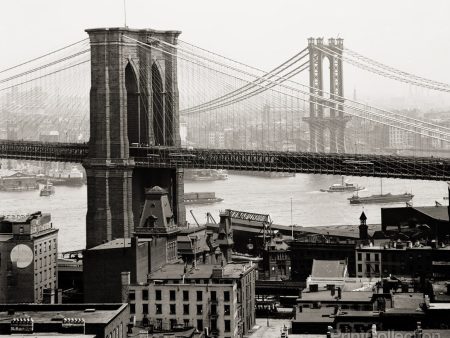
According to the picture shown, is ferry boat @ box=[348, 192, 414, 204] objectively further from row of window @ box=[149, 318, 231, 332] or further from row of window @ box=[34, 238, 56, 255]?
row of window @ box=[149, 318, 231, 332]

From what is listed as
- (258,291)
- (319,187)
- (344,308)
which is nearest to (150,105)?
(258,291)

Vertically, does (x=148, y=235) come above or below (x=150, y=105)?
below

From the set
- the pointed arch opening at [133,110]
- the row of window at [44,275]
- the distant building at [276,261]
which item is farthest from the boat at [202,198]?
the row of window at [44,275]

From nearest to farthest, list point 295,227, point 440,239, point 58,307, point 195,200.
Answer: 1. point 58,307
2. point 440,239
3. point 295,227
4. point 195,200

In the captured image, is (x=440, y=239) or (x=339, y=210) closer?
(x=440, y=239)

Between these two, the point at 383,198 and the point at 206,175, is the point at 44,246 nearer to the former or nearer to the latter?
the point at 383,198

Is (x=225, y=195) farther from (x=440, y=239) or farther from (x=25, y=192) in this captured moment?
(x=440, y=239)
